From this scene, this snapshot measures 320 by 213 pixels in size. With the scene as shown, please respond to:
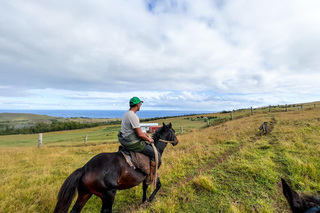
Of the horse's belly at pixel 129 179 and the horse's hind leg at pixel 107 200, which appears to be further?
the horse's belly at pixel 129 179

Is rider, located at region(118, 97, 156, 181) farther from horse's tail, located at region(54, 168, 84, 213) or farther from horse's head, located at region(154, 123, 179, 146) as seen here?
horse's tail, located at region(54, 168, 84, 213)

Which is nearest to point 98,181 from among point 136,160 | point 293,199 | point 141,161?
point 136,160

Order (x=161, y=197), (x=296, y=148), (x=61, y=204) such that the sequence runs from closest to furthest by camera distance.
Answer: (x=61, y=204), (x=161, y=197), (x=296, y=148)

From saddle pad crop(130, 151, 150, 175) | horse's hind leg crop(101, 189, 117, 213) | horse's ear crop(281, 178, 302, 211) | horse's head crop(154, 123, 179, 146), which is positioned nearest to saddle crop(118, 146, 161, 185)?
saddle pad crop(130, 151, 150, 175)

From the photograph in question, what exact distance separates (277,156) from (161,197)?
6.70 m

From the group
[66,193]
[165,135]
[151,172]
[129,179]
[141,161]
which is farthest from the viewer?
[165,135]

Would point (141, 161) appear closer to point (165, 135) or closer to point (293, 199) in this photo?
point (165, 135)

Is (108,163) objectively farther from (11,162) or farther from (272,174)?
(11,162)

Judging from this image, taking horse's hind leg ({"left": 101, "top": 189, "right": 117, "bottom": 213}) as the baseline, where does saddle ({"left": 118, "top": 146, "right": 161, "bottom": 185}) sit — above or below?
above

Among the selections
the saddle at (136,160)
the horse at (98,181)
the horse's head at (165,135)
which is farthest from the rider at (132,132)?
the horse's head at (165,135)

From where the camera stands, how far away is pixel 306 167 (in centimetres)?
614

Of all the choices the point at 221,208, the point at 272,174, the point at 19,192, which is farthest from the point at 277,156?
the point at 19,192

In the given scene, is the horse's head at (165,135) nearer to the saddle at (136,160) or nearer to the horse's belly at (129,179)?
the saddle at (136,160)

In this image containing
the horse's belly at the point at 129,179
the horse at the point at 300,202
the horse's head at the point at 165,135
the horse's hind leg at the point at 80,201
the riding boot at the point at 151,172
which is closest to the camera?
the horse at the point at 300,202
